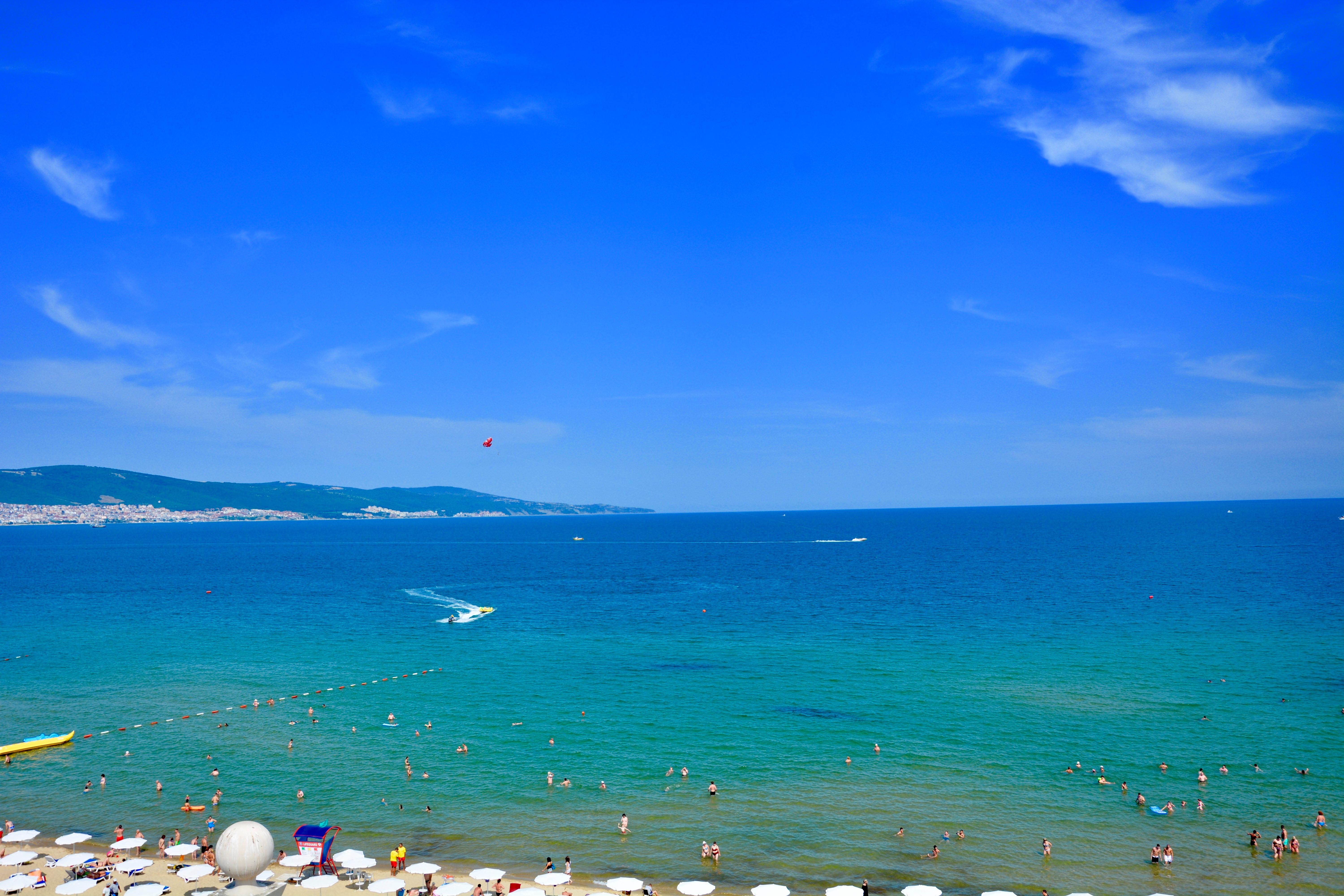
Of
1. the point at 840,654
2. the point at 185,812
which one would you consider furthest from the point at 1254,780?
the point at 185,812

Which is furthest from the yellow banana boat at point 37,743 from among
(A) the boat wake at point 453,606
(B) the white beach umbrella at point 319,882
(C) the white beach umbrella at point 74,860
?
(A) the boat wake at point 453,606

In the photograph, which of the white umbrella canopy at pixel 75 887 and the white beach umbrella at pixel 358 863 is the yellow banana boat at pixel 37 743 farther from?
the white beach umbrella at pixel 358 863

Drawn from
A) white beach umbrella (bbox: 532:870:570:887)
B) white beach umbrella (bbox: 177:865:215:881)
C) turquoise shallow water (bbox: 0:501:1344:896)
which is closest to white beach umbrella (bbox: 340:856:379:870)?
turquoise shallow water (bbox: 0:501:1344:896)

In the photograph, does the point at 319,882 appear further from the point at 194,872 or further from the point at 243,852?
the point at 243,852

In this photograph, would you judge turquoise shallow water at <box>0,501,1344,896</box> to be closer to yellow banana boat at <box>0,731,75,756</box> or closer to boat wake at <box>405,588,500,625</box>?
yellow banana boat at <box>0,731,75,756</box>

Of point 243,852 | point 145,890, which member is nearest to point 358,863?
point 145,890

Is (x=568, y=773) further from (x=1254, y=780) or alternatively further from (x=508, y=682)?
(x=1254, y=780)
